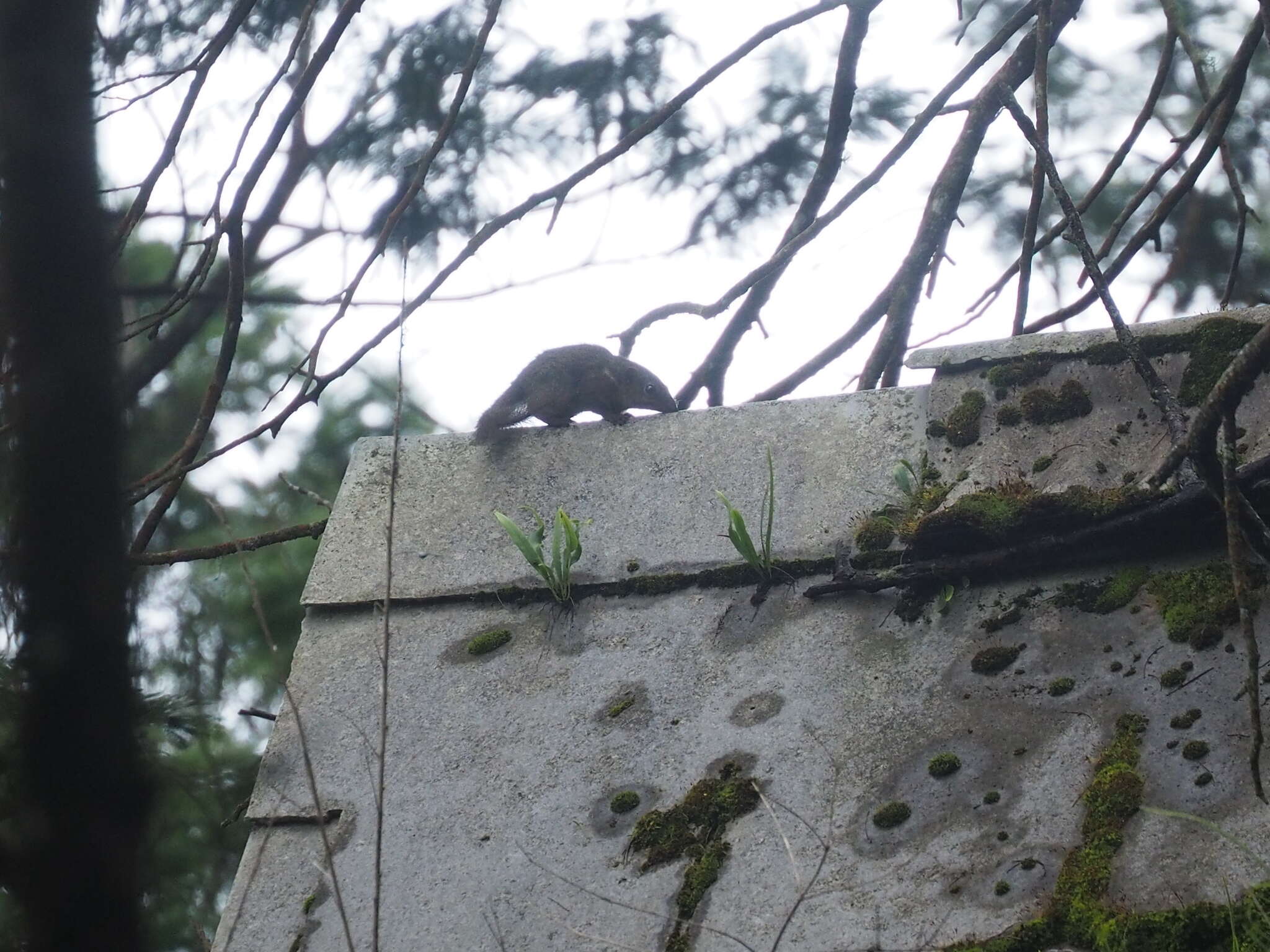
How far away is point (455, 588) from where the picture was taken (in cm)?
268

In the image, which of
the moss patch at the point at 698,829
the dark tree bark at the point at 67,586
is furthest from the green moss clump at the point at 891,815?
the dark tree bark at the point at 67,586

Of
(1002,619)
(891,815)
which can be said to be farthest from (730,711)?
(1002,619)

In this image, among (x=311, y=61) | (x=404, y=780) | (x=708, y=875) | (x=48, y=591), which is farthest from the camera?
(x=311, y=61)

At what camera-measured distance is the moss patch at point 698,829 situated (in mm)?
1897

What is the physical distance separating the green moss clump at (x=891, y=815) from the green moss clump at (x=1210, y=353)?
103cm

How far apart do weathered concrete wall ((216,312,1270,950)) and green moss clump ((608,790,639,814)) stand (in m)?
0.02

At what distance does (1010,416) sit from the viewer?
258cm

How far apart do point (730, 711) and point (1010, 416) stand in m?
0.90

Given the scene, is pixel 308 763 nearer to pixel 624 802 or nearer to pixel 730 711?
pixel 624 802

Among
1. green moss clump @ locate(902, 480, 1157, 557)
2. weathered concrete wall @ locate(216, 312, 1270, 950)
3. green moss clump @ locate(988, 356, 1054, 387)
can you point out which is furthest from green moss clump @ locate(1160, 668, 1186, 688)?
green moss clump @ locate(988, 356, 1054, 387)

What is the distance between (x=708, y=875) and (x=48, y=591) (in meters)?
1.37

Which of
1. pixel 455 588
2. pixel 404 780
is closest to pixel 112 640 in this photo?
pixel 404 780

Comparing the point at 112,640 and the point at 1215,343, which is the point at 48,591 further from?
the point at 1215,343

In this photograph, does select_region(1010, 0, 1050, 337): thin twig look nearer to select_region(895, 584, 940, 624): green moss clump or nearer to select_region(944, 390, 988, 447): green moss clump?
select_region(944, 390, 988, 447): green moss clump
